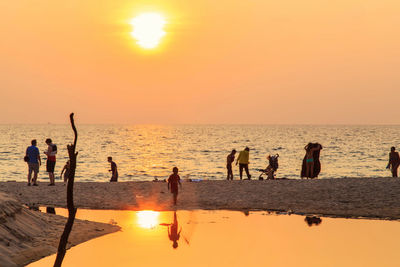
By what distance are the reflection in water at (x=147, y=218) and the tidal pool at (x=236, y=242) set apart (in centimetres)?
3

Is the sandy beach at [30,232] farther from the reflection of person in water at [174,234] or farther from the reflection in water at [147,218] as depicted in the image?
the reflection of person in water at [174,234]

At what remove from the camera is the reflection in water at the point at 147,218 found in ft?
61.8

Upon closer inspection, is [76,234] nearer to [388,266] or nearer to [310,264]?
[310,264]

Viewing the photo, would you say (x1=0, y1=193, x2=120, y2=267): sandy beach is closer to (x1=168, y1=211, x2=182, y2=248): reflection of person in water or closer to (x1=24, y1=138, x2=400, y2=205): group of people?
(x1=168, y1=211, x2=182, y2=248): reflection of person in water

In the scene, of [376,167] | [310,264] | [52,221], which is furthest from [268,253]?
[376,167]

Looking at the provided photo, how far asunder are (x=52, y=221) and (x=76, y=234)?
1767 millimetres

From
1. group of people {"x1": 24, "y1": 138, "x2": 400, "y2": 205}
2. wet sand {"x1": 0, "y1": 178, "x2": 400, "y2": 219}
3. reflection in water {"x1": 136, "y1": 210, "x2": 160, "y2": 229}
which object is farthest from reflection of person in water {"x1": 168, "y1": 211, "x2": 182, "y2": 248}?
group of people {"x1": 24, "y1": 138, "x2": 400, "y2": 205}

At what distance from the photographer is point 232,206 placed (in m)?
23.2

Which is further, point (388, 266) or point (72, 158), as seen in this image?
point (388, 266)

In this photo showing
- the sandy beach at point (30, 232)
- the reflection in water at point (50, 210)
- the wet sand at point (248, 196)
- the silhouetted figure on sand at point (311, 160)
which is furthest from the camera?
the silhouetted figure on sand at point (311, 160)

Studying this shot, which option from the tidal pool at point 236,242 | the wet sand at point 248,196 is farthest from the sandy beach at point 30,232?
the wet sand at point 248,196

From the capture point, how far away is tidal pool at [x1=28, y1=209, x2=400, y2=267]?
13805 mm

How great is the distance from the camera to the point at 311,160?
33.2m

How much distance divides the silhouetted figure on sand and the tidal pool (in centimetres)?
1241
